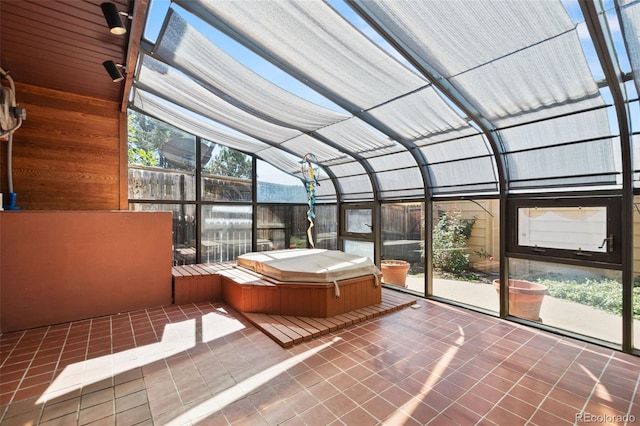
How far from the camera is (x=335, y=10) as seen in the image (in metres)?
2.40

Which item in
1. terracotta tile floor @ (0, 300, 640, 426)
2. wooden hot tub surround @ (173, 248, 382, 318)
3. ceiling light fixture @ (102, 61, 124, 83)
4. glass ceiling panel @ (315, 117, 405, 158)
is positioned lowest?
terracotta tile floor @ (0, 300, 640, 426)

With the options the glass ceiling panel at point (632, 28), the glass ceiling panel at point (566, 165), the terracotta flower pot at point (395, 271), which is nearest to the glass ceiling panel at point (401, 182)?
the terracotta flower pot at point (395, 271)

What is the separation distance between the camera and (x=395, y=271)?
5660mm

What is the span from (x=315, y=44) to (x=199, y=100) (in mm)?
2424

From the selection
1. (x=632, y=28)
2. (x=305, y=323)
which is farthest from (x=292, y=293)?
(x=632, y=28)

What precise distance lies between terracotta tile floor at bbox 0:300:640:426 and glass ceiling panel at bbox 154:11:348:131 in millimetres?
3013

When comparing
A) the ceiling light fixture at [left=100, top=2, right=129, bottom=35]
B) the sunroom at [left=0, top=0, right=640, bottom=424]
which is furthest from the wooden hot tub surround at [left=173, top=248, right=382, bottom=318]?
the ceiling light fixture at [left=100, top=2, right=129, bottom=35]

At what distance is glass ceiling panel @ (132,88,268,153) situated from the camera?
4848 millimetres

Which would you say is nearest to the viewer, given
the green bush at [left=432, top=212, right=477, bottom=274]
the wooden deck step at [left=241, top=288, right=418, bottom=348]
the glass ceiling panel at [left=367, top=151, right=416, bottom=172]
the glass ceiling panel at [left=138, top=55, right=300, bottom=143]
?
the wooden deck step at [left=241, top=288, right=418, bottom=348]

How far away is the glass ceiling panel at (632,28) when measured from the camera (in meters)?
2.00

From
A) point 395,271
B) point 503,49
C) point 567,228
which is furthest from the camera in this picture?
point 395,271

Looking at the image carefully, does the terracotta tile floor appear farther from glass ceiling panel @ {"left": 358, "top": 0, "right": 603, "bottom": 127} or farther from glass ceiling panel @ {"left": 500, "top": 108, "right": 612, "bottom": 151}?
glass ceiling panel @ {"left": 358, "top": 0, "right": 603, "bottom": 127}

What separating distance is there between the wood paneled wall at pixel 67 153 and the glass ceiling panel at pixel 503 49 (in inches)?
168

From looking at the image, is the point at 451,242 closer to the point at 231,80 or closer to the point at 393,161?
the point at 393,161
